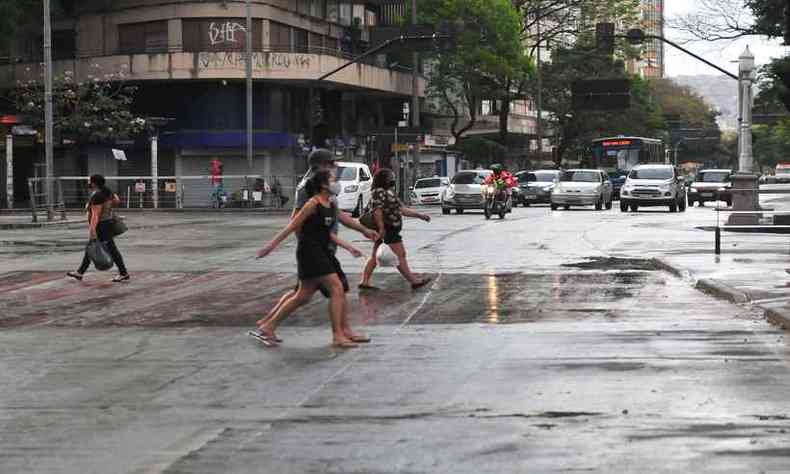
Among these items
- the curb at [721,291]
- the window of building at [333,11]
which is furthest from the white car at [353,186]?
the curb at [721,291]

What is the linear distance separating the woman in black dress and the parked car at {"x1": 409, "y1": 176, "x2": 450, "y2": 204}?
169 ft

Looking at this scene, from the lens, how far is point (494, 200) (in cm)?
4150

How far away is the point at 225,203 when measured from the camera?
55344mm

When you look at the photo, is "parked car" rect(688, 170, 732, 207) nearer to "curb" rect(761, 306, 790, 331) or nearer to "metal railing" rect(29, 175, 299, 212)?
"metal railing" rect(29, 175, 299, 212)

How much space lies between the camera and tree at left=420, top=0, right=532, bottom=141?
7038 cm

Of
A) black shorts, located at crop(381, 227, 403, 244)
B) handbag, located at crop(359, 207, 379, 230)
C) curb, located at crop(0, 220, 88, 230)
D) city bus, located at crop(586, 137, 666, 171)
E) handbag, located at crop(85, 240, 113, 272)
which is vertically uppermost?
city bus, located at crop(586, 137, 666, 171)

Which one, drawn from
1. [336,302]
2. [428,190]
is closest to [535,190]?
[428,190]

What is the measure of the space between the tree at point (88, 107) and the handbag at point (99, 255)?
126ft

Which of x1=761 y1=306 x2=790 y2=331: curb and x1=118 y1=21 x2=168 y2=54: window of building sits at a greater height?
x1=118 y1=21 x2=168 y2=54: window of building

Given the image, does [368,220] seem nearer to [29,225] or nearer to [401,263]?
[401,263]

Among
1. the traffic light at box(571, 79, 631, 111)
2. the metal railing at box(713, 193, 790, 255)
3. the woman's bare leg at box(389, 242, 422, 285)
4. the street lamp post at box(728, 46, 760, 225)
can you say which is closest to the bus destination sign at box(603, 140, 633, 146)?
the traffic light at box(571, 79, 631, 111)

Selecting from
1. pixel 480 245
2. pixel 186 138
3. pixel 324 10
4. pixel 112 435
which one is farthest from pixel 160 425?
pixel 324 10

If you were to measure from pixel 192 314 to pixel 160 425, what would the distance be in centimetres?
695

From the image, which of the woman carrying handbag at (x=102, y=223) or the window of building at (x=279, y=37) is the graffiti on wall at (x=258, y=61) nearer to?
the window of building at (x=279, y=37)
